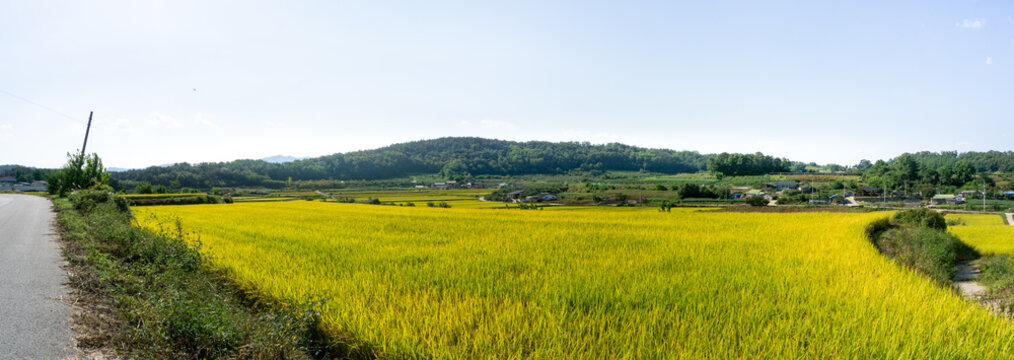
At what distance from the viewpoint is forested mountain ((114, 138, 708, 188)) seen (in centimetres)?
7512

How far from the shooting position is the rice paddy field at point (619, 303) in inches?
132

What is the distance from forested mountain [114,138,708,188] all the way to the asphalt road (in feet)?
224

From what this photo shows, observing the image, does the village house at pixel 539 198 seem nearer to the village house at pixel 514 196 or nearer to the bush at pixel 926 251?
the village house at pixel 514 196

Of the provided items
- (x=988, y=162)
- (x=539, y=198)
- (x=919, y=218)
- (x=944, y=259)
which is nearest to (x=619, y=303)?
(x=944, y=259)

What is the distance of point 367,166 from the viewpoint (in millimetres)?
107375

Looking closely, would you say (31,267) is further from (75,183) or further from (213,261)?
(75,183)

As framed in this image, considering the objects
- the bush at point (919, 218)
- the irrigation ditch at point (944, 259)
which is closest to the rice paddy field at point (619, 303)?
the irrigation ditch at point (944, 259)

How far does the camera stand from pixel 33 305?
19.1 feet

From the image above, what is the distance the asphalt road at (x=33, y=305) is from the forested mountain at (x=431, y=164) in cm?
6815

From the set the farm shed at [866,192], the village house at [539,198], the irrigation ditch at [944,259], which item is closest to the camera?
the irrigation ditch at [944,259]

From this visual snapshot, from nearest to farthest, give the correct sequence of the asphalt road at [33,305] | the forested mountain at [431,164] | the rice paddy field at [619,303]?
the rice paddy field at [619,303], the asphalt road at [33,305], the forested mountain at [431,164]

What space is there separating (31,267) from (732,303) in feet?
41.3

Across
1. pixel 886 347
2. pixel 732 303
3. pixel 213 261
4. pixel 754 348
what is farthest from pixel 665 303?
pixel 213 261

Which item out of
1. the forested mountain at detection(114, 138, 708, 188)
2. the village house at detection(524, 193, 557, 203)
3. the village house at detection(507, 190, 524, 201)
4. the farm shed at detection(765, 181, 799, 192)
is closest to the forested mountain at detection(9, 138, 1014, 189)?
the forested mountain at detection(114, 138, 708, 188)
